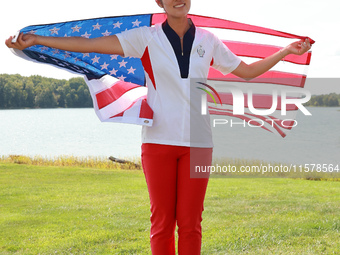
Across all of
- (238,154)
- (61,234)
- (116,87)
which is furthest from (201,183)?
(61,234)

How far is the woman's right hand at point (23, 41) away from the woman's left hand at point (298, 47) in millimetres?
1526

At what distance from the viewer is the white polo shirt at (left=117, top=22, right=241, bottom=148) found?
229 cm

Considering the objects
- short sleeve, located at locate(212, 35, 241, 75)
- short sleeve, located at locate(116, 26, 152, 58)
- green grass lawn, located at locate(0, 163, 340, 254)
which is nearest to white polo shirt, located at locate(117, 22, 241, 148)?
short sleeve, located at locate(116, 26, 152, 58)

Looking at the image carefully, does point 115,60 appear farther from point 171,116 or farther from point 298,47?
point 298,47

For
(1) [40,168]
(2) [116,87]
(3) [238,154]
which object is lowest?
(1) [40,168]

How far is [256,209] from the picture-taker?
568 centimetres

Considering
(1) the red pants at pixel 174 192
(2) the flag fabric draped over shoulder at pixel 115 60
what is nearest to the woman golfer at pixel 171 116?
(1) the red pants at pixel 174 192

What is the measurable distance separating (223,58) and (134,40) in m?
0.55

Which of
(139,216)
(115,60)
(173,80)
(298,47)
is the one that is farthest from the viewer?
(139,216)

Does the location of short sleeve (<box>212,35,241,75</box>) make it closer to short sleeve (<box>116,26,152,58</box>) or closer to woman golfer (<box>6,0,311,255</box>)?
woman golfer (<box>6,0,311,255</box>)

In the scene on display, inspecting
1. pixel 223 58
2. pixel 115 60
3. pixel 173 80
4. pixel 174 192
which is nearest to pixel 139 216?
pixel 115 60

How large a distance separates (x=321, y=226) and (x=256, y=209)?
109 cm

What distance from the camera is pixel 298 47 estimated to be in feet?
8.87

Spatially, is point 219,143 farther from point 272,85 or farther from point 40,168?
point 40,168
